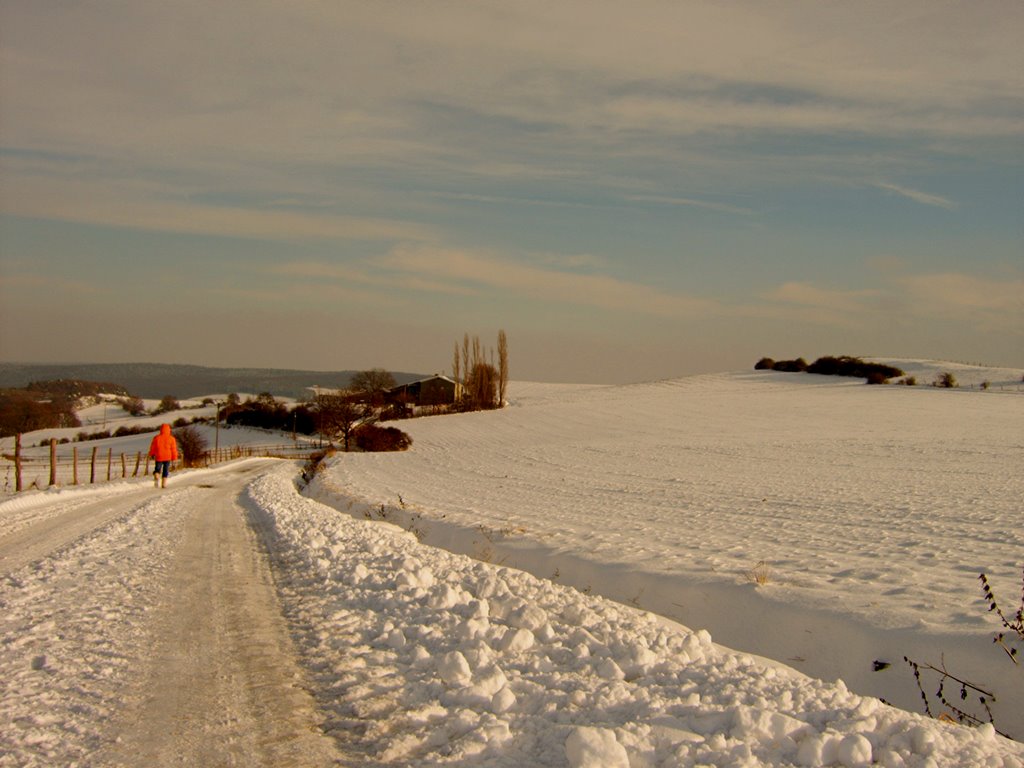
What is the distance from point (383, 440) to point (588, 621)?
54.8 meters

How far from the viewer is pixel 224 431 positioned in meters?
107

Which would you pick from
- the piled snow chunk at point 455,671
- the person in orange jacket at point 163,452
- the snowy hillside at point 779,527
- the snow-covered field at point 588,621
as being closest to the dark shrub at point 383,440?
the snowy hillside at point 779,527

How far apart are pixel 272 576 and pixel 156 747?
16.8ft

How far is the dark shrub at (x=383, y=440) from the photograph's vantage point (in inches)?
2351

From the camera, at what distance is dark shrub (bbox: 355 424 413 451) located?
196 feet

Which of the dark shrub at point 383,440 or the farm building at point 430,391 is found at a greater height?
the farm building at point 430,391

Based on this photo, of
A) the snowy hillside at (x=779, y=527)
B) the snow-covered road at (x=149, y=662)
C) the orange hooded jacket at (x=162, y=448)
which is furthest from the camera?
the orange hooded jacket at (x=162, y=448)

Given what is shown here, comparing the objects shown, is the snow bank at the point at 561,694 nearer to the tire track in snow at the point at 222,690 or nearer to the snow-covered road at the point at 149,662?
the tire track in snow at the point at 222,690

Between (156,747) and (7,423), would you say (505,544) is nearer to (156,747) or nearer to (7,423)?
(156,747)

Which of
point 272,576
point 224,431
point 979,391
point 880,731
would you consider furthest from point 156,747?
point 224,431

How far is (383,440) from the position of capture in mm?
60812

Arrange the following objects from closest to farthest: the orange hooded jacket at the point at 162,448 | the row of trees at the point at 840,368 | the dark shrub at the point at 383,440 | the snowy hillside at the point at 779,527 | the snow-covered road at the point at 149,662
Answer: the snow-covered road at the point at 149,662
the snowy hillside at the point at 779,527
the orange hooded jacket at the point at 162,448
the dark shrub at the point at 383,440
the row of trees at the point at 840,368

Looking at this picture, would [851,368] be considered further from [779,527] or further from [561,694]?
[561,694]

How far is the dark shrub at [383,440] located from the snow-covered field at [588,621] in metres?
37.7
